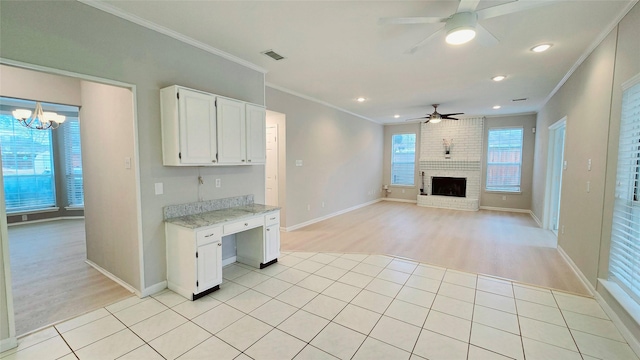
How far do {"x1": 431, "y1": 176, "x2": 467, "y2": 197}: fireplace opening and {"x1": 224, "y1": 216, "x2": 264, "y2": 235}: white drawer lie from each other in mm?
6667

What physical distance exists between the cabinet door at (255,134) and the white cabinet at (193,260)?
109cm

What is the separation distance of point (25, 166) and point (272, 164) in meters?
5.64

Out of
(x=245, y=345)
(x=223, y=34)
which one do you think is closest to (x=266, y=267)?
(x=245, y=345)

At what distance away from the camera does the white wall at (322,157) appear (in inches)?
204

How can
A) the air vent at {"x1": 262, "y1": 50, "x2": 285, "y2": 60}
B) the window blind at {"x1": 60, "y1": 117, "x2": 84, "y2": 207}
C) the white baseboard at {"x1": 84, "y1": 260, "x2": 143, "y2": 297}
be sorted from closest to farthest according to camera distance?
the white baseboard at {"x1": 84, "y1": 260, "x2": 143, "y2": 297}, the air vent at {"x1": 262, "y1": 50, "x2": 285, "y2": 60}, the window blind at {"x1": 60, "y1": 117, "x2": 84, "y2": 207}

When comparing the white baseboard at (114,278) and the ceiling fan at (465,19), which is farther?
the white baseboard at (114,278)

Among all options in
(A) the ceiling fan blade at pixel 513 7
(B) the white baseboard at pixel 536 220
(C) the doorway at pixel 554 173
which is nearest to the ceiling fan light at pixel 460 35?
(A) the ceiling fan blade at pixel 513 7

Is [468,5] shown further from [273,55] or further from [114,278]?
[114,278]

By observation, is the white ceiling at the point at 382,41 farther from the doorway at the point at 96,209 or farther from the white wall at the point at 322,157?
the doorway at the point at 96,209

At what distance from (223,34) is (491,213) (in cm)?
752

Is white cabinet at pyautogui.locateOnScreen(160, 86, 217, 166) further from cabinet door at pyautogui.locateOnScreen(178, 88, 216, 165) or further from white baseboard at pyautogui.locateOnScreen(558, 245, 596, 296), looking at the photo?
white baseboard at pyautogui.locateOnScreen(558, 245, 596, 296)

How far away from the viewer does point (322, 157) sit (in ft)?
19.9

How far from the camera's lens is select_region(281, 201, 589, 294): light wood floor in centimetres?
346

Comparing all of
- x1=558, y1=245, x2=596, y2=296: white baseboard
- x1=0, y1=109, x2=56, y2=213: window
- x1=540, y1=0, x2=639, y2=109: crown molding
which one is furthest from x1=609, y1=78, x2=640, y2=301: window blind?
x1=0, y1=109, x2=56, y2=213: window
